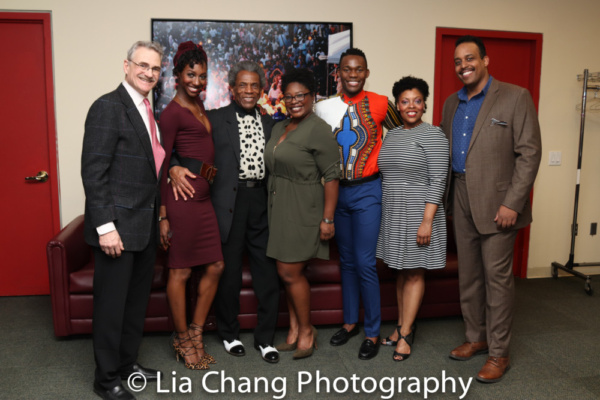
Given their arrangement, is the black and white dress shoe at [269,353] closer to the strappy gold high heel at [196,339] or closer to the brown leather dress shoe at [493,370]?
the strappy gold high heel at [196,339]

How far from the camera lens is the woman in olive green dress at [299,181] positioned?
2439mm

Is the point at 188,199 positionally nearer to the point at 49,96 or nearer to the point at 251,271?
the point at 251,271

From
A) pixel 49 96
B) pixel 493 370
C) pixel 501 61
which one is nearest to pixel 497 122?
pixel 493 370

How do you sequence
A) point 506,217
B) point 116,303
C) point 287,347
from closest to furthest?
1. point 116,303
2. point 506,217
3. point 287,347

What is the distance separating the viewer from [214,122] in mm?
2547

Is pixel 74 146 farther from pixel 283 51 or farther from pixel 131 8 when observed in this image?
pixel 283 51

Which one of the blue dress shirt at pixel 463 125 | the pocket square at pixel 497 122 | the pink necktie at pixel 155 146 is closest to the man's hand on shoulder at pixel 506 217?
the blue dress shirt at pixel 463 125

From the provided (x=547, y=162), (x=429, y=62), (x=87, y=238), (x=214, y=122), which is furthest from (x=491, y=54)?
(x=87, y=238)

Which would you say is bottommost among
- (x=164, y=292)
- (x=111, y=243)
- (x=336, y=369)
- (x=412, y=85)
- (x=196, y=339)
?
(x=336, y=369)

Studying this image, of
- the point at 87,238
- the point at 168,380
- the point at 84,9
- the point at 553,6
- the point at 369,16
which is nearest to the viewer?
the point at 87,238

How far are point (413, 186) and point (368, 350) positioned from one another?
98 cm

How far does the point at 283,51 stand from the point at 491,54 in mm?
1843

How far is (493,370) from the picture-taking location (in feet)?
8.01

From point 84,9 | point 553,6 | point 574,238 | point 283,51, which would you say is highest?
point 553,6
